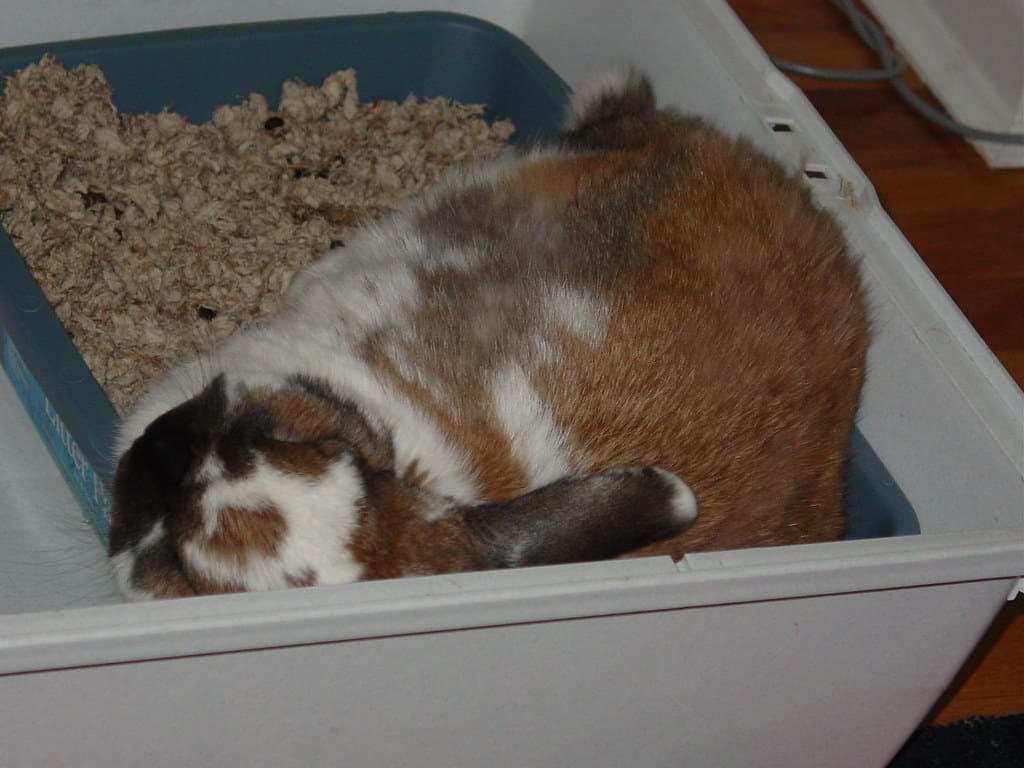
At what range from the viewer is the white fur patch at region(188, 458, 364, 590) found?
1.31 m

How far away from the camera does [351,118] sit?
8.32 feet

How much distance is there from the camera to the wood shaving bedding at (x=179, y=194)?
2123 millimetres

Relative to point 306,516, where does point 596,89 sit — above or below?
above

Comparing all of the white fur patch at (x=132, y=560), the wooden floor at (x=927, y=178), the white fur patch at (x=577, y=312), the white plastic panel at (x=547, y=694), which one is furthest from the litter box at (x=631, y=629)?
the wooden floor at (x=927, y=178)

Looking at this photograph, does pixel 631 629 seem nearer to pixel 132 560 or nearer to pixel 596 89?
pixel 132 560

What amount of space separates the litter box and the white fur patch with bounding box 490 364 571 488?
0.24 meters

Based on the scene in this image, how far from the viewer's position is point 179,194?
7.50ft

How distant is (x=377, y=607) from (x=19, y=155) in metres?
1.43

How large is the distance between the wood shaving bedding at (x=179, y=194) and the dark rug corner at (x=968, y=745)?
127 cm

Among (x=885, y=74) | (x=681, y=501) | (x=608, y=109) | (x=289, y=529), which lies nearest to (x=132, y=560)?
(x=289, y=529)

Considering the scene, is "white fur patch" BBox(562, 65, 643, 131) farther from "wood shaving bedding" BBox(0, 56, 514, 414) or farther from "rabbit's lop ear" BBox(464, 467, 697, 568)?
"rabbit's lop ear" BBox(464, 467, 697, 568)

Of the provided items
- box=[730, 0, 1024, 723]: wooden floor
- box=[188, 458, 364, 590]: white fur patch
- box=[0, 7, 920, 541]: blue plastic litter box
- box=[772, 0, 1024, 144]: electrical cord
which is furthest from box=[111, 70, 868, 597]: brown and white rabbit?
box=[772, 0, 1024, 144]: electrical cord

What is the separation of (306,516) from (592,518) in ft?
1.00

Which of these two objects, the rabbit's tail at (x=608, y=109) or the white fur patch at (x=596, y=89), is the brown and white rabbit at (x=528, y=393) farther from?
the white fur patch at (x=596, y=89)
